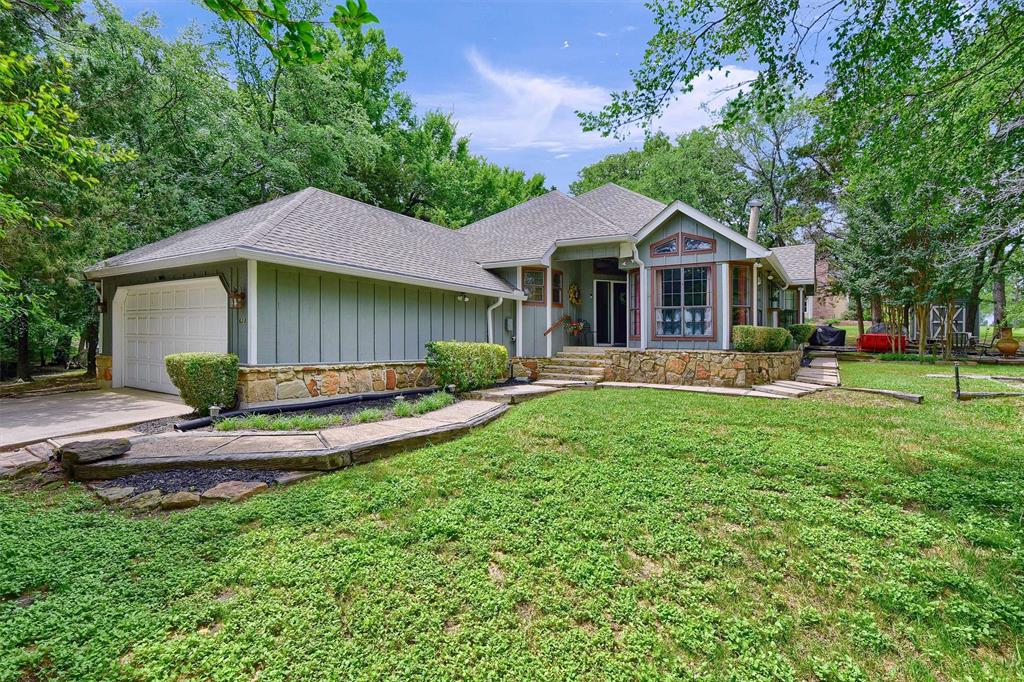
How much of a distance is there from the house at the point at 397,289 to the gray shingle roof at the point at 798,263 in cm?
474

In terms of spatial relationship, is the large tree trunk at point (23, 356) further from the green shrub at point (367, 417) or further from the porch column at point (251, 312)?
the green shrub at point (367, 417)

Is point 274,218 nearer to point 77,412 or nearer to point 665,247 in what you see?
point 77,412

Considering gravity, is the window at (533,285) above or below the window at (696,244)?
below

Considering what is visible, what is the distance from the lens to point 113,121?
10.4m

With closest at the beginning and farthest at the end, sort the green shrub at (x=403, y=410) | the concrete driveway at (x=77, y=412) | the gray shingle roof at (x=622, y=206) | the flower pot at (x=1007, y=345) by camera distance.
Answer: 1. the concrete driveway at (x=77, y=412)
2. the green shrub at (x=403, y=410)
3. the gray shingle roof at (x=622, y=206)
4. the flower pot at (x=1007, y=345)

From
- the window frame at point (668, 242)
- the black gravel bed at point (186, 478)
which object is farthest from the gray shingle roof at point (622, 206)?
the black gravel bed at point (186, 478)

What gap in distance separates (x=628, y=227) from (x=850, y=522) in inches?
394

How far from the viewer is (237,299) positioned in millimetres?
6867

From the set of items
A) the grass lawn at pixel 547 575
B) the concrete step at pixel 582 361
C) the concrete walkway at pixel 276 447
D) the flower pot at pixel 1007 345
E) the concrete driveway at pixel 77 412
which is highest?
the flower pot at pixel 1007 345

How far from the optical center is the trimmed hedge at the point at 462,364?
28.6 ft

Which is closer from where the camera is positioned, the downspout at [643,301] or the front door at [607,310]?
the downspout at [643,301]

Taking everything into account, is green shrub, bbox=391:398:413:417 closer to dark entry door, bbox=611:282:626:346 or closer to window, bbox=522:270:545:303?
window, bbox=522:270:545:303

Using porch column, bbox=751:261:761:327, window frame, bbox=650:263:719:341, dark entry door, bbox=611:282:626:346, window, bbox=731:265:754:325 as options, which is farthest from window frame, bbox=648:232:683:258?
dark entry door, bbox=611:282:626:346

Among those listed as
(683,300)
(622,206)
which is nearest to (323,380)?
(683,300)
